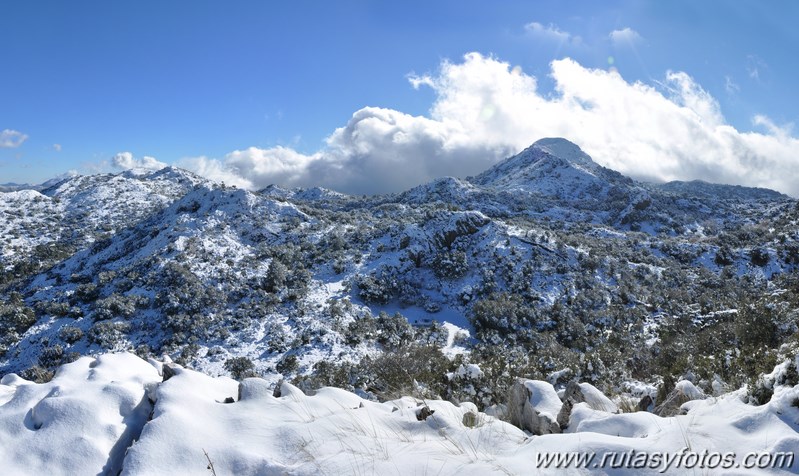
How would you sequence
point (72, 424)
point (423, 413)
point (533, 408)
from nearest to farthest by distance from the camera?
point (72, 424)
point (423, 413)
point (533, 408)

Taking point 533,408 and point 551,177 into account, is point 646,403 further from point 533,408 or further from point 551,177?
point 551,177

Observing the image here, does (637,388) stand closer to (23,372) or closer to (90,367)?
(90,367)

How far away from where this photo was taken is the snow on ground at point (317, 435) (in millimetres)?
4055

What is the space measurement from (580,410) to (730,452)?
7.14ft

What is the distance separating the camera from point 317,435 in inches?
194

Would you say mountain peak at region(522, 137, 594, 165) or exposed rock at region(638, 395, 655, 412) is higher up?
mountain peak at region(522, 137, 594, 165)

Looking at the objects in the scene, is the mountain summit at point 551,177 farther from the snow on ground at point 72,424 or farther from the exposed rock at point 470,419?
the snow on ground at point 72,424

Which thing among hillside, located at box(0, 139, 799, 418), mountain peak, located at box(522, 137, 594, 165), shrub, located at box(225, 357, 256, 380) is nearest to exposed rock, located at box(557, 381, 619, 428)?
hillside, located at box(0, 139, 799, 418)

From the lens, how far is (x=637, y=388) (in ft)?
33.2

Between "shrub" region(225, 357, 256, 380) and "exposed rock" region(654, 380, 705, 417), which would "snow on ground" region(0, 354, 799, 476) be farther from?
"shrub" region(225, 357, 256, 380)

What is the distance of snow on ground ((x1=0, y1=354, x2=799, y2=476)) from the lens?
405 centimetres

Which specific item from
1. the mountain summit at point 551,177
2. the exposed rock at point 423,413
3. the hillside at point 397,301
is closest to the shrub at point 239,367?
the hillside at point 397,301

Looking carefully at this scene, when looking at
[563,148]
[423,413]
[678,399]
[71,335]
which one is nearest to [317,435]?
[423,413]

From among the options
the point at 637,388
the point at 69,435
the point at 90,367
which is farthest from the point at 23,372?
the point at 637,388
